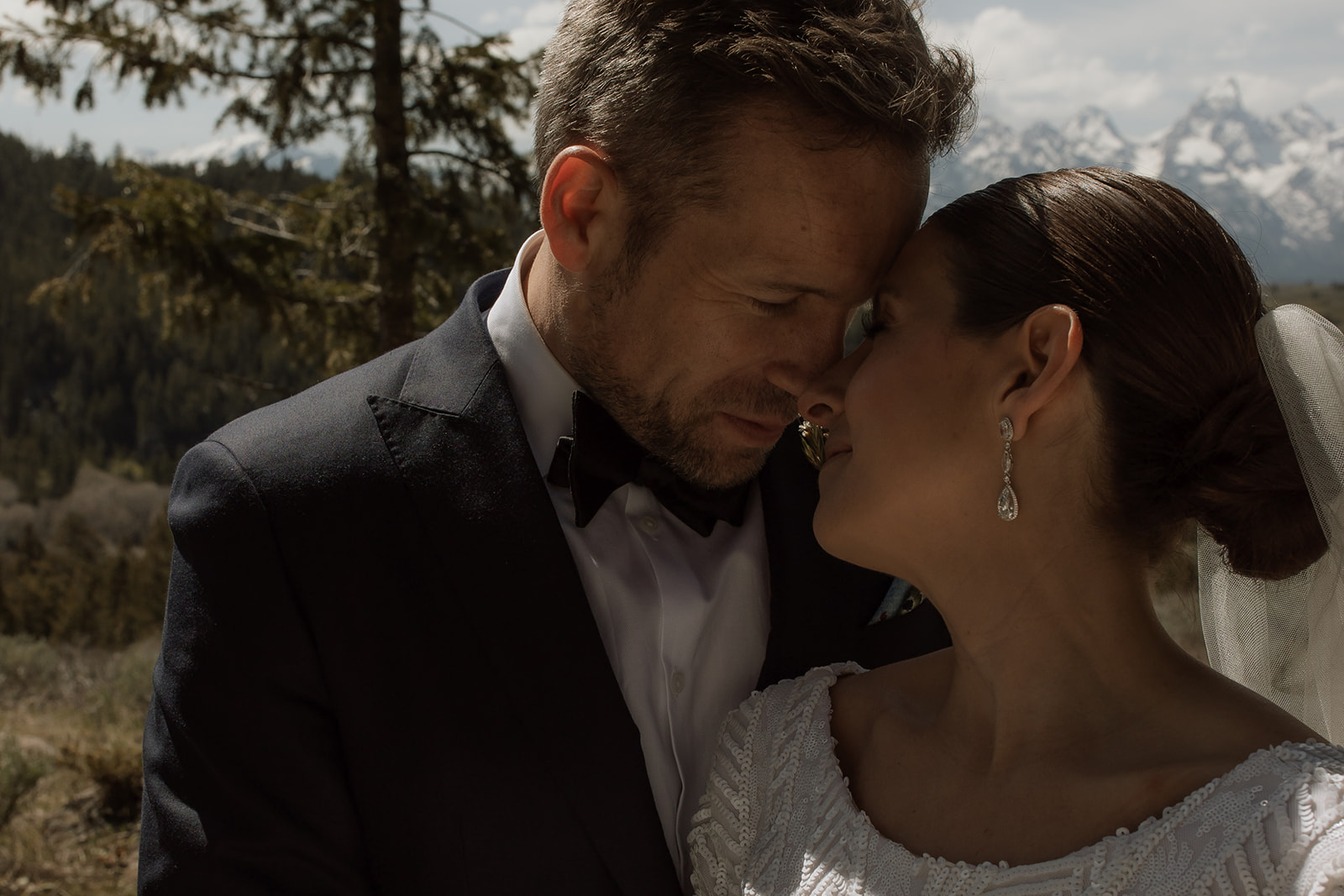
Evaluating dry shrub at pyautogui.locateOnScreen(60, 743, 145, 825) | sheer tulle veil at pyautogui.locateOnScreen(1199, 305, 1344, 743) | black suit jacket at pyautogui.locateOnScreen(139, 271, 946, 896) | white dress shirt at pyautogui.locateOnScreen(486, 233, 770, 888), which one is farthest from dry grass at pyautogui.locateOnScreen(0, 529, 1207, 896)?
black suit jacket at pyautogui.locateOnScreen(139, 271, 946, 896)

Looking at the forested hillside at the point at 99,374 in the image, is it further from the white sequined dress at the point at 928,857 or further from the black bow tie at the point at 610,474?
the white sequined dress at the point at 928,857

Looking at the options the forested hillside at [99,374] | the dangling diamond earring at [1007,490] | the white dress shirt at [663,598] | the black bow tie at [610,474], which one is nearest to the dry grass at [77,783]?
the white dress shirt at [663,598]

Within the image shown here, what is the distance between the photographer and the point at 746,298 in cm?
212

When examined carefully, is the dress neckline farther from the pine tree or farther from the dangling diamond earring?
the pine tree

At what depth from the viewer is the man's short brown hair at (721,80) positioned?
6.43 feet

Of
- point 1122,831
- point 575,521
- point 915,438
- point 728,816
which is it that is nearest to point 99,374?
point 575,521

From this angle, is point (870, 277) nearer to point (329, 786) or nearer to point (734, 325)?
point (734, 325)

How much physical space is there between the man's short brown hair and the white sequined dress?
1.01 m

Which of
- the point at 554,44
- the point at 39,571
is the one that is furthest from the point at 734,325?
the point at 39,571

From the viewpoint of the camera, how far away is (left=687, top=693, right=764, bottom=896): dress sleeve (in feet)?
6.25

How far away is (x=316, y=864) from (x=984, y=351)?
4.54 ft

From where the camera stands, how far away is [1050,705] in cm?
173

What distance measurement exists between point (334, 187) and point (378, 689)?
19.4 feet

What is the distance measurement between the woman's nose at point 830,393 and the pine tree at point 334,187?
4674 mm
